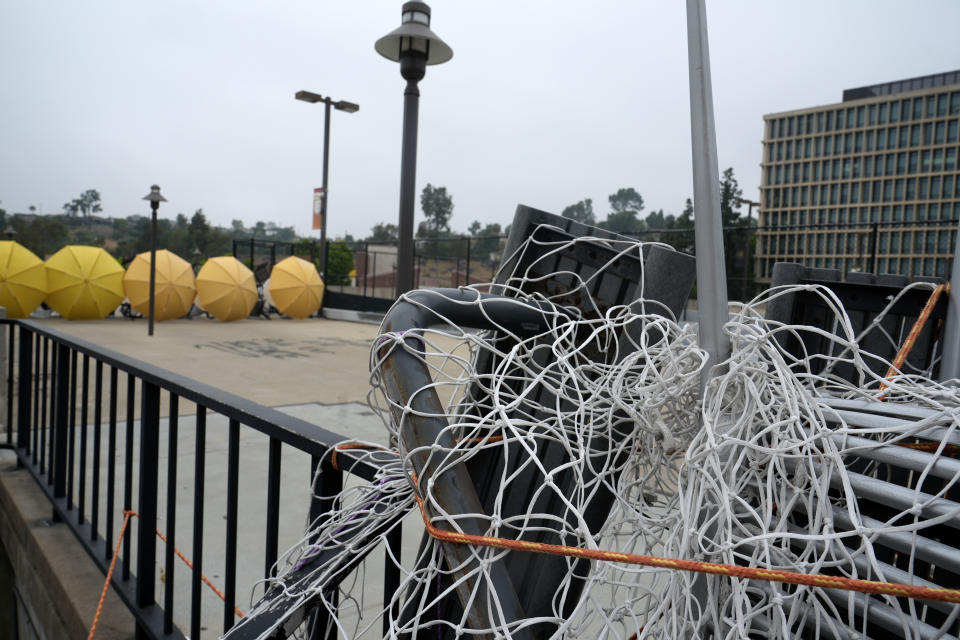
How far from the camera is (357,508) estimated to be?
1.31 m

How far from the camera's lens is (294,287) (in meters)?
17.8

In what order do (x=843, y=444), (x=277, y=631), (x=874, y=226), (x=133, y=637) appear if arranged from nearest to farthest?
1. (x=843, y=444)
2. (x=277, y=631)
3. (x=133, y=637)
4. (x=874, y=226)

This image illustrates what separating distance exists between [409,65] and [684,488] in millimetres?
6460

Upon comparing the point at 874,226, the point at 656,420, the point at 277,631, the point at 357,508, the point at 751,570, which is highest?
the point at 874,226

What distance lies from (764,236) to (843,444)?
13.2m

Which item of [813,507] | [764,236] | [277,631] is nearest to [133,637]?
[277,631]

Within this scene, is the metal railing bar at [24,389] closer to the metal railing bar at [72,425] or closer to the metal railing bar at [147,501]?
the metal railing bar at [72,425]

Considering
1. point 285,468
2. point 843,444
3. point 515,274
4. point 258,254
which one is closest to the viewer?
point 843,444

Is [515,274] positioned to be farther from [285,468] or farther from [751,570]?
[285,468]

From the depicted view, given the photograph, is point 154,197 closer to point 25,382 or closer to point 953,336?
point 25,382

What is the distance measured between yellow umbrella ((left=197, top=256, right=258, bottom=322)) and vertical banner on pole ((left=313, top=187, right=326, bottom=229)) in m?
2.64

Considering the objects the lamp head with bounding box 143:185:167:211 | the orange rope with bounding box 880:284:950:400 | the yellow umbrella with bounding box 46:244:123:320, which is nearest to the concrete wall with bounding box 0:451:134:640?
the orange rope with bounding box 880:284:950:400

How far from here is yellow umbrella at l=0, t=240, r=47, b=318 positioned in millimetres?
13825

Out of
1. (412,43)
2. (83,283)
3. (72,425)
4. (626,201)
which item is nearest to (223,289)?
(83,283)
